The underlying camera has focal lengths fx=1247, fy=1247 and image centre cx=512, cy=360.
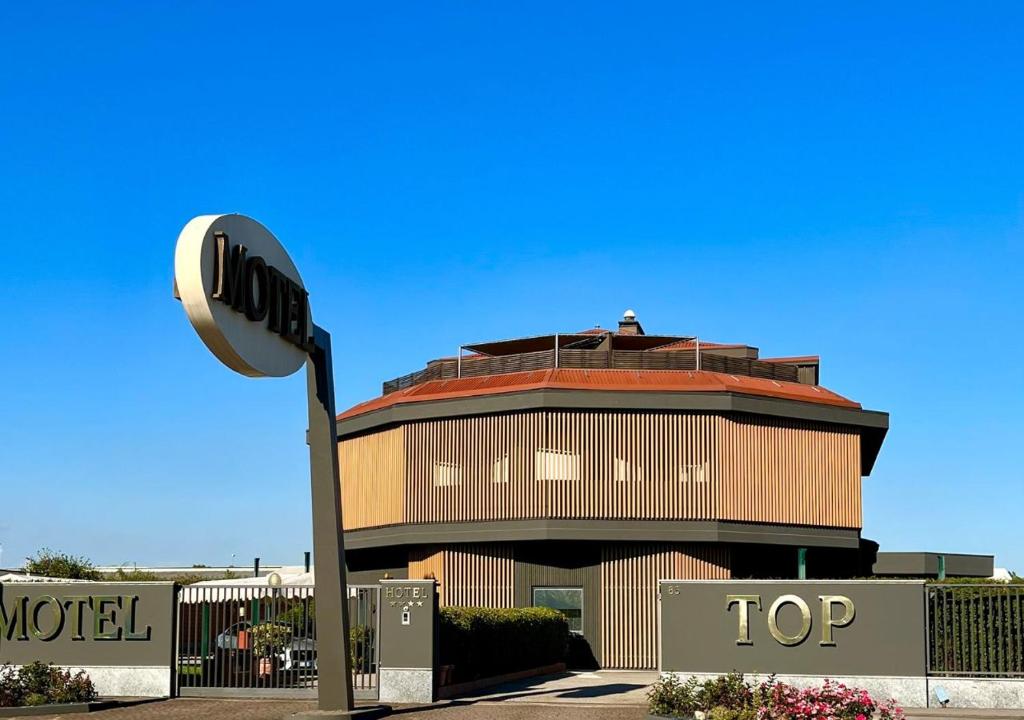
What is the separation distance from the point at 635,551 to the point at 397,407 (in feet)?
29.6

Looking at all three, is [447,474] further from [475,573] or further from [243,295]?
[243,295]

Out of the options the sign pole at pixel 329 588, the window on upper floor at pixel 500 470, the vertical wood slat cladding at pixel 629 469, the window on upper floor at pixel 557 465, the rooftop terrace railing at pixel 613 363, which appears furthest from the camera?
the rooftop terrace railing at pixel 613 363

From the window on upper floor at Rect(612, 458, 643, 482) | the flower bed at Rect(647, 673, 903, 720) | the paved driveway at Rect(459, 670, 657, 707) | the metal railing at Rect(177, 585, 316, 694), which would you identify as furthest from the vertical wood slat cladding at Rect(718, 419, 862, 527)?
the metal railing at Rect(177, 585, 316, 694)

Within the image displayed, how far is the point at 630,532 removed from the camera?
37.5 metres

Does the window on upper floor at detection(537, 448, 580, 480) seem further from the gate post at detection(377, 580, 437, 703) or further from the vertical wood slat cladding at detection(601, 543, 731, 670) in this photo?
the gate post at detection(377, 580, 437, 703)

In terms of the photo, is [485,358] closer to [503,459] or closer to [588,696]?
[503,459]

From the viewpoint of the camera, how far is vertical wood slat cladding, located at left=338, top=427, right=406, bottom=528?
134 feet

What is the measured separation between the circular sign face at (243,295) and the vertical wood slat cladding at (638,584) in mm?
19770

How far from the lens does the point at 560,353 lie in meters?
40.9

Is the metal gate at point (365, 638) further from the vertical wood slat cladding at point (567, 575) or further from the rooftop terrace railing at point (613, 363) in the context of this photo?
the rooftop terrace railing at point (613, 363)

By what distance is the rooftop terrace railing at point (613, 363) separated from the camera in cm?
4081

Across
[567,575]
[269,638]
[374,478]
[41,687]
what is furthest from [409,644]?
[374,478]

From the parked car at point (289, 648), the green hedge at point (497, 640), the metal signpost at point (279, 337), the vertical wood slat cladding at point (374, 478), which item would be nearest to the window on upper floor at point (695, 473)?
the green hedge at point (497, 640)

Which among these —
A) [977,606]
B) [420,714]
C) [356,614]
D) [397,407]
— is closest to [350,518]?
[397,407]
